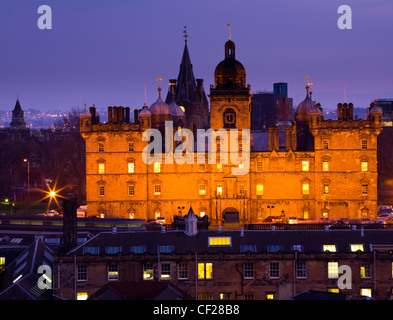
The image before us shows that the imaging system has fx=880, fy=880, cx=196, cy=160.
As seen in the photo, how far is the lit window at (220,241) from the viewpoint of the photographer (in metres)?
73.3

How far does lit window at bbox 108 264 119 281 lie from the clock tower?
43.9 metres

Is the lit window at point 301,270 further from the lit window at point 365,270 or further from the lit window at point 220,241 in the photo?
the lit window at point 220,241

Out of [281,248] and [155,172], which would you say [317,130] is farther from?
[281,248]

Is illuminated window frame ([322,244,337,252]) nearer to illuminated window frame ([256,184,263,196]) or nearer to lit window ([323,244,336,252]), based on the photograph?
lit window ([323,244,336,252])

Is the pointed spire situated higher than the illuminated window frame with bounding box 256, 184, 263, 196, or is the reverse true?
the pointed spire

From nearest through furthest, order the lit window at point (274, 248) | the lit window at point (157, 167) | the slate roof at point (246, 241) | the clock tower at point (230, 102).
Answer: the lit window at point (274, 248) < the slate roof at point (246, 241) < the clock tower at point (230, 102) < the lit window at point (157, 167)

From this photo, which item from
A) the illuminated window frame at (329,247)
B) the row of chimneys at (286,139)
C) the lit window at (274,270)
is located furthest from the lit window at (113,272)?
the row of chimneys at (286,139)

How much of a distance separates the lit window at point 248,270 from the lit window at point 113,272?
10.3 meters

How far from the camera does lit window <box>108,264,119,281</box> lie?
70.9 m

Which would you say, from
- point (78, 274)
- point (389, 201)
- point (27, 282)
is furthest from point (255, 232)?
point (389, 201)

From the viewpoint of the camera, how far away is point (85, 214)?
116 metres

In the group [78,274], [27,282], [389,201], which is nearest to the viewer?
[27,282]

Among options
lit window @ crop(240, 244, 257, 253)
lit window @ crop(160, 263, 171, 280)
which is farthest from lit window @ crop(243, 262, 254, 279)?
lit window @ crop(160, 263, 171, 280)
